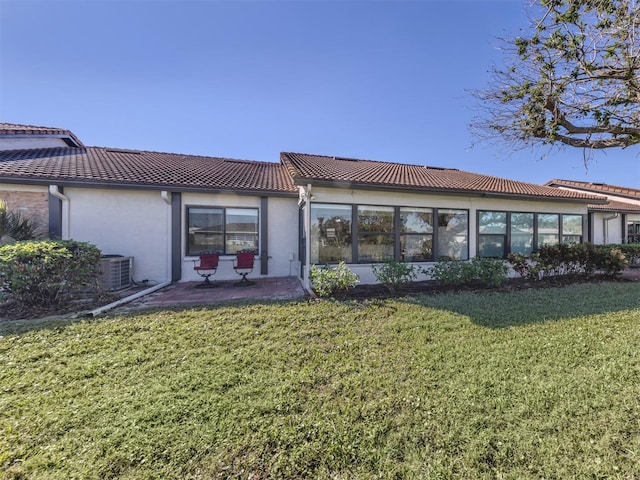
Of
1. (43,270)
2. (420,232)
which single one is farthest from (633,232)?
(43,270)

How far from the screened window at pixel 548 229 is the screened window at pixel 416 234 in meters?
5.10

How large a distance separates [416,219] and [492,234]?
3296 mm

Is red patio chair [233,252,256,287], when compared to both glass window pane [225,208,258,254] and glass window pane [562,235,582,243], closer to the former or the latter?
glass window pane [225,208,258,254]

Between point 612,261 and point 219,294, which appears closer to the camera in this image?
point 219,294

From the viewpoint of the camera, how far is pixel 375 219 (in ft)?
25.7

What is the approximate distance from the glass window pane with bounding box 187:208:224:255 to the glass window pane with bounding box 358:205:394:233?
471 centimetres

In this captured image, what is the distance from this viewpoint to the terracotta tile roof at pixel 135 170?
7.12m

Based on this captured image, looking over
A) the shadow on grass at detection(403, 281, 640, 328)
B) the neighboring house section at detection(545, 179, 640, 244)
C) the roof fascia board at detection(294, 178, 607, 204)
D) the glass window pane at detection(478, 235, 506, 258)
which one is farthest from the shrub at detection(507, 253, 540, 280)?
the neighboring house section at detection(545, 179, 640, 244)

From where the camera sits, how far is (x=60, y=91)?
28.9 ft

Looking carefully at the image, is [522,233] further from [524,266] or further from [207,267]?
[207,267]

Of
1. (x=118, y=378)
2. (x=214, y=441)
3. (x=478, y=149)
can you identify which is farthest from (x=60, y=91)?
(x=478, y=149)

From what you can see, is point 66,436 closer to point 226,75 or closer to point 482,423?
point 482,423

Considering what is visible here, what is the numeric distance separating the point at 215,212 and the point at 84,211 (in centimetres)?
368

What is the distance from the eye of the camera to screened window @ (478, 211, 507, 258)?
898cm
